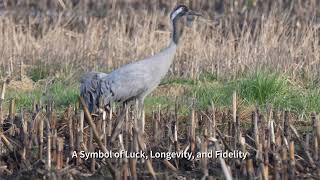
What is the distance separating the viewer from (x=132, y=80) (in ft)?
24.0

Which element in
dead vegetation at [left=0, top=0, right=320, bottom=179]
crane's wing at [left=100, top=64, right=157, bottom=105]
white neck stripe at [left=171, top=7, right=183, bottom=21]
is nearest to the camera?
dead vegetation at [left=0, top=0, right=320, bottom=179]

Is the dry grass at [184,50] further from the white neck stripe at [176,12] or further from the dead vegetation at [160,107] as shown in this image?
the white neck stripe at [176,12]

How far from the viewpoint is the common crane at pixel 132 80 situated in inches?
287

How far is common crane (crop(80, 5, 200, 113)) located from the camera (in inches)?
287

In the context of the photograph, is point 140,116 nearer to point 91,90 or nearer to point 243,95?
point 91,90

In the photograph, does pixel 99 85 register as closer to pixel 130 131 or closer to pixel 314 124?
pixel 130 131

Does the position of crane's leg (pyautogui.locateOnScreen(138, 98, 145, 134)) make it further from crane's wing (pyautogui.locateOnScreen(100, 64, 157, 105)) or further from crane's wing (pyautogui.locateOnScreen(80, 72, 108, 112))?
crane's wing (pyautogui.locateOnScreen(80, 72, 108, 112))

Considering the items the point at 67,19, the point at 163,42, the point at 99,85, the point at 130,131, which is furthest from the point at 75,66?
the point at 130,131

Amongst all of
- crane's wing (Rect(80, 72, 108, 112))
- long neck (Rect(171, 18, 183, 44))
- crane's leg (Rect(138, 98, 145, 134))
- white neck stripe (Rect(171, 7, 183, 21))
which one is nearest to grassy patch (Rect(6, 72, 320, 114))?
crane's leg (Rect(138, 98, 145, 134))

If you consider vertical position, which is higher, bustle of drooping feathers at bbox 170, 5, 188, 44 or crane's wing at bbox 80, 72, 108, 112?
bustle of drooping feathers at bbox 170, 5, 188, 44

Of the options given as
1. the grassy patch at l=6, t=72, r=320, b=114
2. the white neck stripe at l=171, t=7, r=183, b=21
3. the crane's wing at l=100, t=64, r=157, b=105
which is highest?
the white neck stripe at l=171, t=7, r=183, b=21

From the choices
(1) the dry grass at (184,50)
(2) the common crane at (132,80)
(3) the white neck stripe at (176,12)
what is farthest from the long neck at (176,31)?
(1) the dry grass at (184,50)

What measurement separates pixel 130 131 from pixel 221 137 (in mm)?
714

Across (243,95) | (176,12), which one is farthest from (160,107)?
(243,95)
